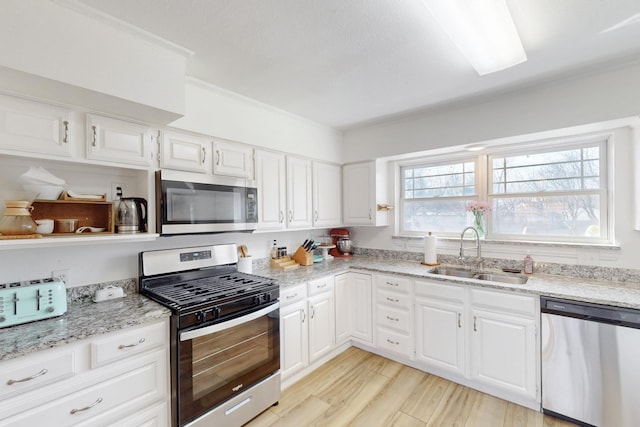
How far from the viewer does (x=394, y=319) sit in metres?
2.73

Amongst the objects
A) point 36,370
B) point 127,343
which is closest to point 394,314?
point 127,343

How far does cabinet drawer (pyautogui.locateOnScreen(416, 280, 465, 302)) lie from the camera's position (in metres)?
2.36

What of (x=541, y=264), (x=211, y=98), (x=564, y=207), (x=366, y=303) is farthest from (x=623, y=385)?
(x=211, y=98)

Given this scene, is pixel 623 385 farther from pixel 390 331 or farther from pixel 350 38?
pixel 350 38

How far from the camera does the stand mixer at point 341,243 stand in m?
3.64

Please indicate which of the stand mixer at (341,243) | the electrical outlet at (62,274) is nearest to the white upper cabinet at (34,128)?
the electrical outlet at (62,274)

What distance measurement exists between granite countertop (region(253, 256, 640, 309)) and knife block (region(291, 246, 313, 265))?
0.08m

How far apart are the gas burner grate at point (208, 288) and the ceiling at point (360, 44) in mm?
→ 1549

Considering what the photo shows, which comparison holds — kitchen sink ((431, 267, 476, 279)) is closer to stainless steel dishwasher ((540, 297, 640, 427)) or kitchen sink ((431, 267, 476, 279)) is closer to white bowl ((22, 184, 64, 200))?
stainless steel dishwasher ((540, 297, 640, 427))

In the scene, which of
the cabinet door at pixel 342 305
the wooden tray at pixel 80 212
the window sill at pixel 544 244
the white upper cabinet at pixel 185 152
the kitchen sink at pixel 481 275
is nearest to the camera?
the wooden tray at pixel 80 212

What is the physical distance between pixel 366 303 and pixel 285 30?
2.47m

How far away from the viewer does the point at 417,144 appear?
9.71 ft

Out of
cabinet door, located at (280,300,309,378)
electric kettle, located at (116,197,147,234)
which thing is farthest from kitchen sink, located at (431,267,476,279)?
electric kettle, located at (116,197,147,234)

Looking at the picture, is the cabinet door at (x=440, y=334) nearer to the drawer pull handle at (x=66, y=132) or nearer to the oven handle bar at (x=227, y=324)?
the oven handle bar at (x=227, y=324)
